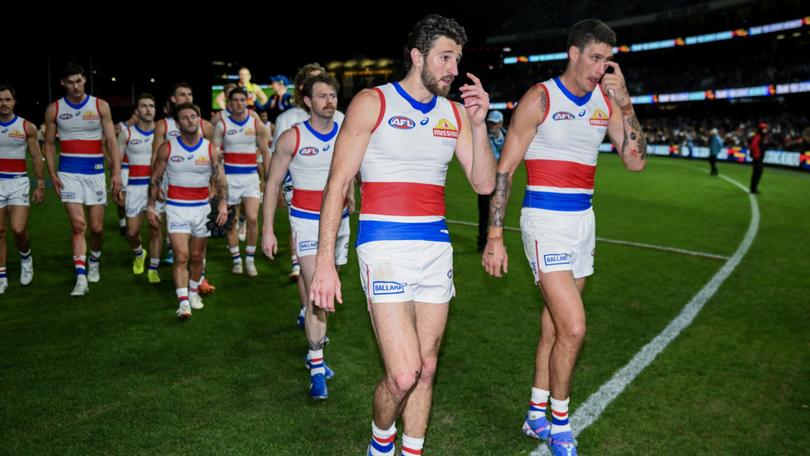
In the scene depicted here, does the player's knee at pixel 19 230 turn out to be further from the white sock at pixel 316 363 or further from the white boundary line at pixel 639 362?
the white boundary line at pixel 639 362

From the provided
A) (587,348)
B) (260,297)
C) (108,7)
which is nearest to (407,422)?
(587,348)

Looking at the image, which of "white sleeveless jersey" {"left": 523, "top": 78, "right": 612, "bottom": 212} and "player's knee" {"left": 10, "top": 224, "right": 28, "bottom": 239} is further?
"player's knee" {"left": 10, "top": 224, "right": 28, "bottom": 239}

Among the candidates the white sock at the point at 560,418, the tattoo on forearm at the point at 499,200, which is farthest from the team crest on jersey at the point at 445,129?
the white sock at the point at 560,418

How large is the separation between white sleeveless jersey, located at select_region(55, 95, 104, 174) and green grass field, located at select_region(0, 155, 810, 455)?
1.58 meters

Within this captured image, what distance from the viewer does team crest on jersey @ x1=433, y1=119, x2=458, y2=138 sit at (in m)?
3.50

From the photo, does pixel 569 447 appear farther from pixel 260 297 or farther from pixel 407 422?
pixel 260 297

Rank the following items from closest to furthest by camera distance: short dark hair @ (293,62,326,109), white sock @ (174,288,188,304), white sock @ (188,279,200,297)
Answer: short dark hair @ (293,62,326,109)
white sock @ (174,288,188,304)
white sock @ (188,279,200,297)

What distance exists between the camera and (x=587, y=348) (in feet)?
20.6

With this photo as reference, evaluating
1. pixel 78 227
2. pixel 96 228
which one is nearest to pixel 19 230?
pixel 78 227

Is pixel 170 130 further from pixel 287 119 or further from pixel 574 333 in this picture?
pixel 574 333

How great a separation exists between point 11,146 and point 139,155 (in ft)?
5.84

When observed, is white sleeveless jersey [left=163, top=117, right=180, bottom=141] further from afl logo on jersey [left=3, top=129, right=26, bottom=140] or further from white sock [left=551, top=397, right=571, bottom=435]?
white sock [left=551, top=397, right=571, bottom=435]

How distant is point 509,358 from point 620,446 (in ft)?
5.91

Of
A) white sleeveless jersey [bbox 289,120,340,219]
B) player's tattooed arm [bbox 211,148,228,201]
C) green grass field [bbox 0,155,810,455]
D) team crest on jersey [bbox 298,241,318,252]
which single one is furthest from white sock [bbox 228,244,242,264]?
team crest on jersey [bbox 298,241,318,252]
